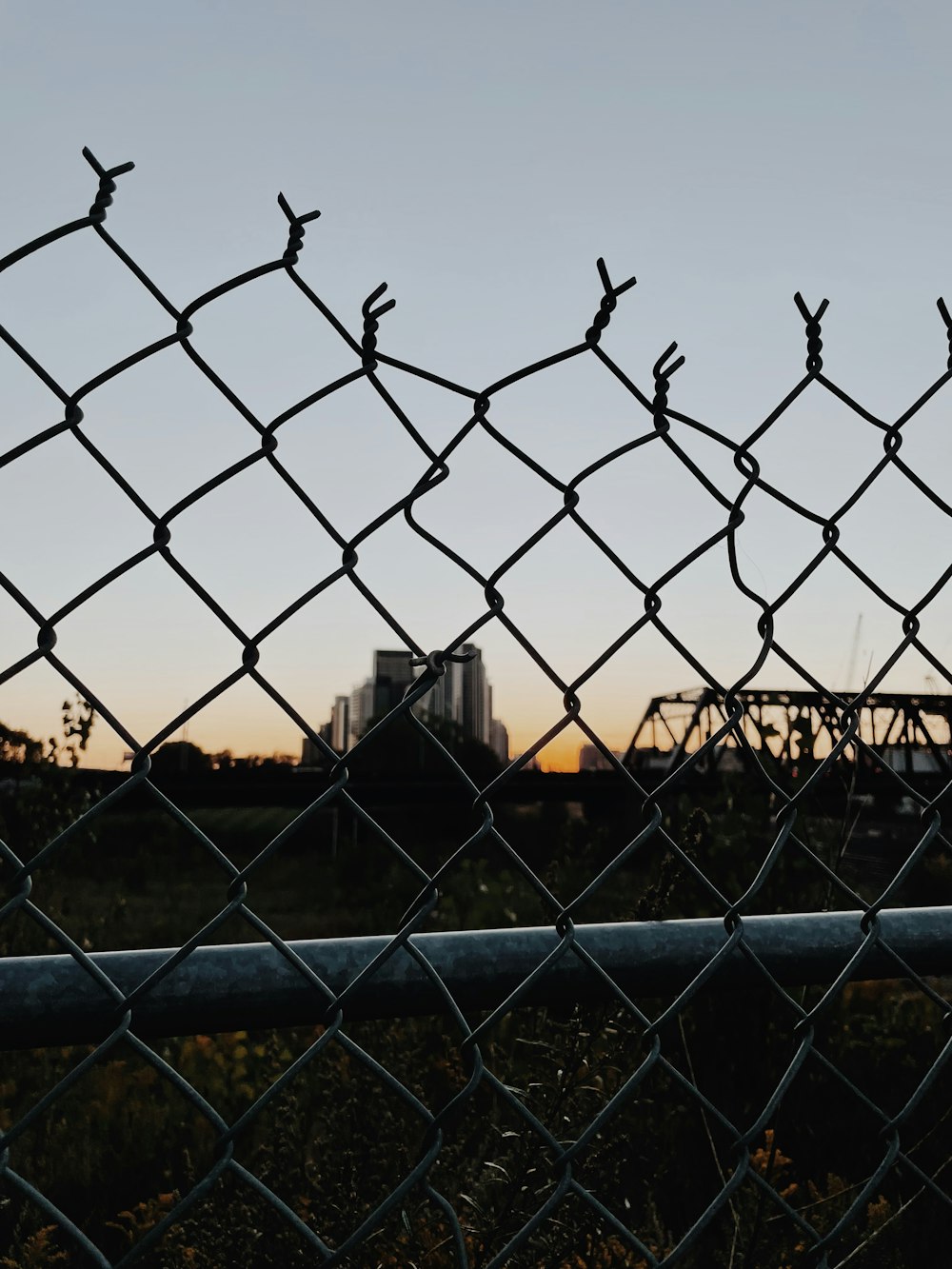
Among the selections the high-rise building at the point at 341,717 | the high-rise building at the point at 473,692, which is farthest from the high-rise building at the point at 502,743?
the high-rise building at the point at 341,717

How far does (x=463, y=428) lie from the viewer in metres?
0.90

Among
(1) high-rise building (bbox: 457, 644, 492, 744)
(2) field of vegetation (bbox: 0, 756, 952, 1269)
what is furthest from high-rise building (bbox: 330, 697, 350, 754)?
(2) field of vegetation (bbox: 0, 756, 952, 1269)

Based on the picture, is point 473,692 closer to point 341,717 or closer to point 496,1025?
point 496,1025

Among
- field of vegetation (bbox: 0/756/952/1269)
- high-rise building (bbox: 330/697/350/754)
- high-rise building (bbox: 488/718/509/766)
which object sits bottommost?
field of vegetation (bbox: 0/756/952/1269)

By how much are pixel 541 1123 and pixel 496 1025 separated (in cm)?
153

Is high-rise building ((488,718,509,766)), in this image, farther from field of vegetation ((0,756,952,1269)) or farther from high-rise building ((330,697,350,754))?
high-rise building ((330,697,350,754))

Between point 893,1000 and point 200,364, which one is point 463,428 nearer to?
point 200,364

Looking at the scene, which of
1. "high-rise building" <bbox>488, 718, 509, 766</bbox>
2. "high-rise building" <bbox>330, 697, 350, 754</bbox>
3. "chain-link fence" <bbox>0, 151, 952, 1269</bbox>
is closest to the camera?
"chain-link fence" <bbox>0, 151, 952, 1269</bbox>

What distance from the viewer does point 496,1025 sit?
2527 millimetres

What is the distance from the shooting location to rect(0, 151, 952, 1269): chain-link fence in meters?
0.82

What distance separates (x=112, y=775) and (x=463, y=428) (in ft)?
14.5

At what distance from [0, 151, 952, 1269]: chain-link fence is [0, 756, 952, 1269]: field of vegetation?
12 millimetres

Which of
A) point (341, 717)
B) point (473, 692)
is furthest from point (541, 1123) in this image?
point (341, 717)

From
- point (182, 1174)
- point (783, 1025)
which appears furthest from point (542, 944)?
point (783, 1025)
